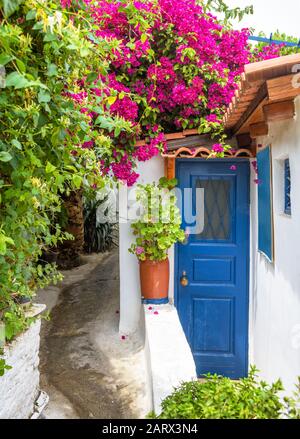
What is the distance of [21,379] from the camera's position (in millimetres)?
3277

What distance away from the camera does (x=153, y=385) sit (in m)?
3.27

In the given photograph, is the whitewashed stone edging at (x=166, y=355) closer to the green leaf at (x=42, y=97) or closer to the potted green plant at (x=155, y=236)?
the potted green plant at (x=155, y=236)

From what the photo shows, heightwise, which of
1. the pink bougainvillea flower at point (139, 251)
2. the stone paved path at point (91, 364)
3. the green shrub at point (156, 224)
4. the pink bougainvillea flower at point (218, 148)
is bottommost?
the stone paved path at point (91, 364)

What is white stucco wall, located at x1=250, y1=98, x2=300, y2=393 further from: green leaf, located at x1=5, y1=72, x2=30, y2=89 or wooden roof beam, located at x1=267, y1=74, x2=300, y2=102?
green leaf, located at x1=5, y1=72, x2=30, y2=89

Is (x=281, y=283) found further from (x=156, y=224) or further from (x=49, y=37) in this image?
(x=49, y=37)

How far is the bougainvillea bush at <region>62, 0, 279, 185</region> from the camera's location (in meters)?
4.70

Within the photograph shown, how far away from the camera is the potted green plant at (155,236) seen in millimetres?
4781

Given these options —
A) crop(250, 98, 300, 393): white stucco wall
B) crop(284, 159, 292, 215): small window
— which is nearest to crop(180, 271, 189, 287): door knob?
crop(250, 98, 300, 393): white stucco wall

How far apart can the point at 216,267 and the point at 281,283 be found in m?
1.62

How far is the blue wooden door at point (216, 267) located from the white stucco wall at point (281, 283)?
0.43m

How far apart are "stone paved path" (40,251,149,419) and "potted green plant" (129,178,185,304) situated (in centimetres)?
74

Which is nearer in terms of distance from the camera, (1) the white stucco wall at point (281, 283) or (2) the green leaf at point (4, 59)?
(2) the green leaf at point (4, 59)

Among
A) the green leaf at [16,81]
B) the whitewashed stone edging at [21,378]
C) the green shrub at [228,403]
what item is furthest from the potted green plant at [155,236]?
the green leaf at [16,81]
